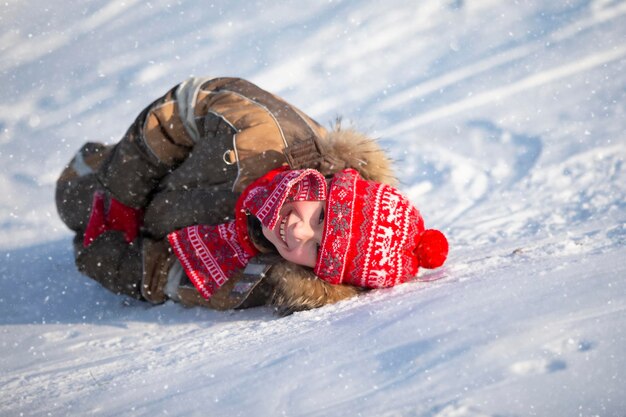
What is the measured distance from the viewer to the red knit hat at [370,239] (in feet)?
5.22

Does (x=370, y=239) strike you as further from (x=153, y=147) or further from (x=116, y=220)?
(x=116, y=220)

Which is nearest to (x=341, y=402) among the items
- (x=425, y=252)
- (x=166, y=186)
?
(x=425, y=252)

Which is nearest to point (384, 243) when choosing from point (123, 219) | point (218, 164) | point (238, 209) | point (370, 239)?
point (370, 239)

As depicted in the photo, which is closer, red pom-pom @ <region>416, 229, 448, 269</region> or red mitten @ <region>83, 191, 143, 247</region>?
red pom-pom @ <region>416, 229, 448, 269</region>

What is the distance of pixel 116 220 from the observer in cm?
235

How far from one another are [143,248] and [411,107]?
1.98 meters

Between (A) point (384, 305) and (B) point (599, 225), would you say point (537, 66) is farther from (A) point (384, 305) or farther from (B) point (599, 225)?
(A) point (384, 305)

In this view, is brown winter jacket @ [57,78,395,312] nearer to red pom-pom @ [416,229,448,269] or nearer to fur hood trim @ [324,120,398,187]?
fur hood trim @ [324,120,398,187]

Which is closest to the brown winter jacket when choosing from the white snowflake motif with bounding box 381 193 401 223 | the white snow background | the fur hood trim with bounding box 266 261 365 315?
the fur hood trim with bounding box 266 261 365 315

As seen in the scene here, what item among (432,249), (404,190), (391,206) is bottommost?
(404,190)

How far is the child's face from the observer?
1.62 metres

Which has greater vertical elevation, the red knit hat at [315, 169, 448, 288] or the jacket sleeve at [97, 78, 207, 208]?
the jacket sleeve at [97, 78, 207, 208]

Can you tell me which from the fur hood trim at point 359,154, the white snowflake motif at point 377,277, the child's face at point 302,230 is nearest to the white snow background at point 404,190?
the white snowflake motif at point 377,277

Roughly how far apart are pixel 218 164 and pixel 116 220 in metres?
0.59
